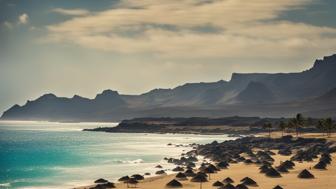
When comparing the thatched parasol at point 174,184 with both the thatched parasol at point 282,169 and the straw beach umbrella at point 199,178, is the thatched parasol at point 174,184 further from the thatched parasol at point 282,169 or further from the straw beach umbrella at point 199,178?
the thatched parasol at point 282,169

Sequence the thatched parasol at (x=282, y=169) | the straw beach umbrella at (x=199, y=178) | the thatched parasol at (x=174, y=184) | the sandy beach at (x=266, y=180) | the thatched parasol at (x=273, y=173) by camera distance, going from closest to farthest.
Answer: the sandy beach at (x=266, y=180) → the thatched parasol at (x=174, y=184) → the straw beach umbrella at (x=199, y=178) → the thatched parasol at (x=273, y=173) → the thatched parasol at (x=282, y=169)

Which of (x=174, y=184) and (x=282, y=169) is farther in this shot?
(x=282, y=169)

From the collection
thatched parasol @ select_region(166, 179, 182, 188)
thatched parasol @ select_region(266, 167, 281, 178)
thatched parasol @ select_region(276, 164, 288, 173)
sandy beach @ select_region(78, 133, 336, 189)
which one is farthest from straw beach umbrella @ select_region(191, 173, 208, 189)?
thatched parasol @ select_region(276, 164, 288, 173)

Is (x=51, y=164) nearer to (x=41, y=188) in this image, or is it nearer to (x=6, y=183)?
(x=6, y=183)

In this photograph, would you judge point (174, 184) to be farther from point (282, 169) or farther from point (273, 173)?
point (282, 169)

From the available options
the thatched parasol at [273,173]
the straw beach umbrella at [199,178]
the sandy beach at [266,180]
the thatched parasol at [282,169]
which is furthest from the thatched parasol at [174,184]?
the thatched parasol at [282,169]

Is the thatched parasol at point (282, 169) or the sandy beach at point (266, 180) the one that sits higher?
the thatched parasol at point (282, 169)

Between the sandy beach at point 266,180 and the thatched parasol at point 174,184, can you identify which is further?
the thatched parasol at point 174,184

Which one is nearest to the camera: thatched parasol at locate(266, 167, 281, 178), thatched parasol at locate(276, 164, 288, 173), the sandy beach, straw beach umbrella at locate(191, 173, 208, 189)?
the sandy beach

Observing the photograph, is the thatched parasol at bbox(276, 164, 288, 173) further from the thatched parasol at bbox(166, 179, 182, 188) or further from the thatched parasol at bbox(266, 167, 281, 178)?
the thatched parasol at bbox(166, 179, 182, 188)

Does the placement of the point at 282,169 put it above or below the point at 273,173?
above

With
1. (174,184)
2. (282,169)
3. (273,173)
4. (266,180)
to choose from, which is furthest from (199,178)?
(282,169)

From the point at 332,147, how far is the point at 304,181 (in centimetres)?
5639

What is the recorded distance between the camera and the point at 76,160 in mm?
140000
